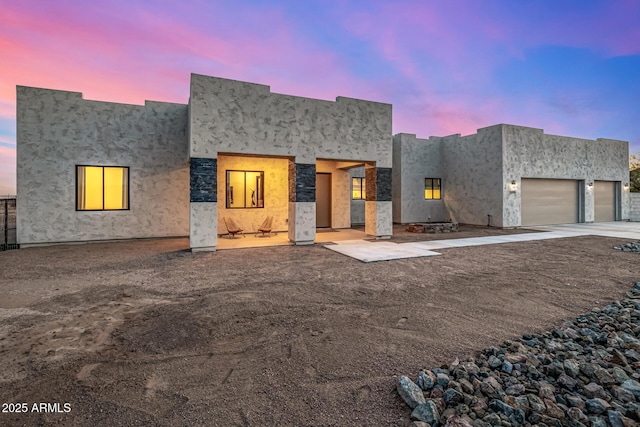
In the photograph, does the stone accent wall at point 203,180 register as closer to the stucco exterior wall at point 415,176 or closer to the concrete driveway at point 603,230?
the stucco exterior wall at point 415,176

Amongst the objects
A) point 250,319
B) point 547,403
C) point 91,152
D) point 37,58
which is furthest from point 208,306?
point 37,58

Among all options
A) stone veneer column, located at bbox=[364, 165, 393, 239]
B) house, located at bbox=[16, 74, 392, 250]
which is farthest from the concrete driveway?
house, located at bbox=[16, 74, 392, 250]

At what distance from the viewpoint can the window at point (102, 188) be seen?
388 inches

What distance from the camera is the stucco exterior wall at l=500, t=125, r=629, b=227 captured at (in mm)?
13898

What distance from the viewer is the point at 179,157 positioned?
1095 centimetres

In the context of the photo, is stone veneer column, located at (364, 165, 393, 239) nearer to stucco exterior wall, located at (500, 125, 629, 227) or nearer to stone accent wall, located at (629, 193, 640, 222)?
stucco exterior wall, located at (500, 125, 629, 227)

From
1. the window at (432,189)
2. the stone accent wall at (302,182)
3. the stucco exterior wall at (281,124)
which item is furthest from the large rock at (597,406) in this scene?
the window at (432,189)

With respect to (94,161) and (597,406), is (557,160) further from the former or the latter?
(94,161)

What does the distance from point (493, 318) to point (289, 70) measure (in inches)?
559

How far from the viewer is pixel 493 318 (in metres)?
3.48

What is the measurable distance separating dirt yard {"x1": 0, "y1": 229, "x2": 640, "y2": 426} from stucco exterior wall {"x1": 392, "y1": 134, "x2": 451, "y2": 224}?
9.73 meters

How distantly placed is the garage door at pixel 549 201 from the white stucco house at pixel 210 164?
0.57m

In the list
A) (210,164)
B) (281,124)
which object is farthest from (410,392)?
(281,124)

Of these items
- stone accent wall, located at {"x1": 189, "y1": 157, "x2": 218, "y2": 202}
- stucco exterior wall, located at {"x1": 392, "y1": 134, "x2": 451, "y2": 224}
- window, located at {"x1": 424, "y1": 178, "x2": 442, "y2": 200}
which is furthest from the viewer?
window, located at {"x1": 424, "y1": 178, "x2": 442, "y2": 200}
